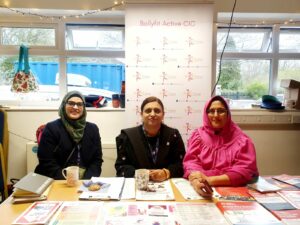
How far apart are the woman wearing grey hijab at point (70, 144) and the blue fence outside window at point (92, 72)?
113 centimetres

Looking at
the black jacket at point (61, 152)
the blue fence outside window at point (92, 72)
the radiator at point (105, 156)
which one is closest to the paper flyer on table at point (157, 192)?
the black jacket at point (61, 152)

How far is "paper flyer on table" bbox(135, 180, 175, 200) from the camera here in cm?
148

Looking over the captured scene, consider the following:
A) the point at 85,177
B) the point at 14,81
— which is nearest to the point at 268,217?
the point at 85,177

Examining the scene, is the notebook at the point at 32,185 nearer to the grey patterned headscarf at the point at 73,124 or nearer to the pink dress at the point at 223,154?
the grey patterned headscarf at the point at 73,124

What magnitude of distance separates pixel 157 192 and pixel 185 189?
0.17 m

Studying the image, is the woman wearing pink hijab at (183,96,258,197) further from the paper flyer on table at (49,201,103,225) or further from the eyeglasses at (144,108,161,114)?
the paper flyer on table at (49,201,103,225)

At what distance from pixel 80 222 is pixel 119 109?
2015 mm

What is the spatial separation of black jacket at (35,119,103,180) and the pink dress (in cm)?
73

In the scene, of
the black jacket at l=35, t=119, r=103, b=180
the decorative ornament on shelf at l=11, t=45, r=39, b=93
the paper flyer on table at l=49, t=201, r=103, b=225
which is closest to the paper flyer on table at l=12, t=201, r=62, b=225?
the paper flyer on table at l=49, t=201, r=103, b=225

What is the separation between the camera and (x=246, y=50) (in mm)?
3479

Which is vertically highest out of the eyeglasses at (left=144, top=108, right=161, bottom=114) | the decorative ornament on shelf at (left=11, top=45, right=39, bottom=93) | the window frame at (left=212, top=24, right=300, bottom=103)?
the window frame at (left=212, top=24, right=300, bottom=103)

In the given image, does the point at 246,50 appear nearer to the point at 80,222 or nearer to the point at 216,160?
the point at 216,160

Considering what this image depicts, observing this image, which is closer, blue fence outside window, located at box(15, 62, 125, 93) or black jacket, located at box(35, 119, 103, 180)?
black jacket, located at box(35, 119, 103, 180)

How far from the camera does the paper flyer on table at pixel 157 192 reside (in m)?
1.48
